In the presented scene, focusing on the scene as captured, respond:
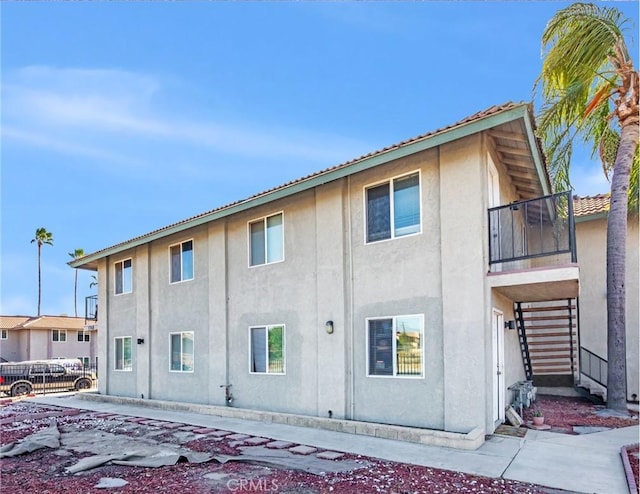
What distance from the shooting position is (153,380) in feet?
52.0

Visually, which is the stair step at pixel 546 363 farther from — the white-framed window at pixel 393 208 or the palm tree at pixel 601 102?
the white-framed window at pixel 393 208

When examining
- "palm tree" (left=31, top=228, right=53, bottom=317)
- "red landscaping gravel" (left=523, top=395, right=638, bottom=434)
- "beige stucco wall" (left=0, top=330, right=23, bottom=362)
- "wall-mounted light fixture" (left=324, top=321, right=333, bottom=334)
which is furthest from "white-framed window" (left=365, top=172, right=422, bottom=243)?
"palm tree" (left=31, top=228, right=53, bottom=317)

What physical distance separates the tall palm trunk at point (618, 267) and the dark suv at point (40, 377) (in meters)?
21.5

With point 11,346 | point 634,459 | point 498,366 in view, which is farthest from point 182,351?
point 11,346

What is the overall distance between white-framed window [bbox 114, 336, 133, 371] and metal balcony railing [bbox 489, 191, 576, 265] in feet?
42.6

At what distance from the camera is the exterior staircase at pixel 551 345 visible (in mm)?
12847

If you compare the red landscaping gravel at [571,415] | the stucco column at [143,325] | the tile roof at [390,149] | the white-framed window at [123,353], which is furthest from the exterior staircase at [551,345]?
the white-framed window at [123,353]

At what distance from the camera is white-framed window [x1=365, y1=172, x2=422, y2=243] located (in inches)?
391

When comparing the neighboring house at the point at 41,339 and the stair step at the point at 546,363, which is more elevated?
the stair step at the point at 546,363

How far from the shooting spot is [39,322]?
125 ft

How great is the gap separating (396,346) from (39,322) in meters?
36.5

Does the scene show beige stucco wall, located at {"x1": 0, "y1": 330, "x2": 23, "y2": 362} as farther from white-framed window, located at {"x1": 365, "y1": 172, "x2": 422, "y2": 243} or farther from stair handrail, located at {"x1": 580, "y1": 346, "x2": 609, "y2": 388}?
stair handrail, located at {"x1": 580, "y1": 346, "x2": 609, "y2": 388}

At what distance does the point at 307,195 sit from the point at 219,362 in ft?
17.3

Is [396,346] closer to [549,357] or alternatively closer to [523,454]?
[523,454]
